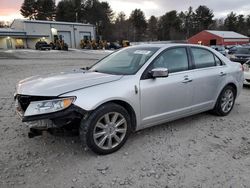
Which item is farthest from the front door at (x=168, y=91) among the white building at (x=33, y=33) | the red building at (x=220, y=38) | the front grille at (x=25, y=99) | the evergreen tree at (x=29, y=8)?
the evergreen tree at (x=29, y=8)

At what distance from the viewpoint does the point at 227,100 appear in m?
5.27

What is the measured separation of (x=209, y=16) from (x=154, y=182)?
100414 mm

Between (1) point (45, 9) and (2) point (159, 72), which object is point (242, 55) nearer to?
(2) point (159, 72)

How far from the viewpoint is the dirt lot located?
293 cm

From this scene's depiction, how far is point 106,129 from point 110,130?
69mm

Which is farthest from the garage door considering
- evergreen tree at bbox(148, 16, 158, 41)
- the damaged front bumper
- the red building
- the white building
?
the damaged front bumper

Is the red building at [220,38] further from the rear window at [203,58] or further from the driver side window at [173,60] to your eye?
the driver side window at [173,60]

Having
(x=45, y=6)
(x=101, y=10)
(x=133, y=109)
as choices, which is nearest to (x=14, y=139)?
(x=133, y=109)

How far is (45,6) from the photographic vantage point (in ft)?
241

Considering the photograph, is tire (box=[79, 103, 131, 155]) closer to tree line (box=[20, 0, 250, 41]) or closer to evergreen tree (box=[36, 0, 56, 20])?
tree line (box=[20, 0, 250, 41])

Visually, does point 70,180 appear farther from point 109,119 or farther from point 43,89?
point 43,89

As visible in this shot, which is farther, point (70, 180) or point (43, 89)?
point (43, 89)

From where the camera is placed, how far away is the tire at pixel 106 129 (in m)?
3.25

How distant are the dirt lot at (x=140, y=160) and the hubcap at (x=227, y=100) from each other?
2.21 feet
